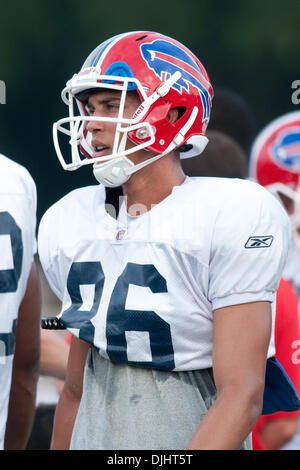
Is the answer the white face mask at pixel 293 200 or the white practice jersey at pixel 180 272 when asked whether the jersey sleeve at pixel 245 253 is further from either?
the white face mask at pixel 293 200

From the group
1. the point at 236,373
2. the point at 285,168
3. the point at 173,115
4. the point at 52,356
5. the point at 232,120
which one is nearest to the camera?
the point at 236,373

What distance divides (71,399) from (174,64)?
847 mm

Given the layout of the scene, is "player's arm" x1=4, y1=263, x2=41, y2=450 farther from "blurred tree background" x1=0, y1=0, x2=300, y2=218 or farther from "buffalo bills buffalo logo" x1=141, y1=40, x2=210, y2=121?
"blurred tree background" x1=0, y1=0, x2=300, y2=218

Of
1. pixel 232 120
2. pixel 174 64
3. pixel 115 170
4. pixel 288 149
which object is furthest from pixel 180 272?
pixel 232 120

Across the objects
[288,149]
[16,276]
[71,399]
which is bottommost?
[71,399]

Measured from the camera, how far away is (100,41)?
6.89 meters

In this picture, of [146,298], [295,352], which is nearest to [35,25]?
[295,352]

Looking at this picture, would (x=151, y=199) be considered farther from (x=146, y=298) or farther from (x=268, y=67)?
(x=268, y=67)

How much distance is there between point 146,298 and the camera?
196 cm

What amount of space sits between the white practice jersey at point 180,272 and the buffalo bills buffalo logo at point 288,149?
172cm

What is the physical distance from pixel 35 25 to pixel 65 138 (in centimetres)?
186

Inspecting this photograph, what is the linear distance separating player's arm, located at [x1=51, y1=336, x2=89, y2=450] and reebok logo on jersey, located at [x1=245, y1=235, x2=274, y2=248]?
51 centimetres

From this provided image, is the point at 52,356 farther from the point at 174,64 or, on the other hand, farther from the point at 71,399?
the point at 174,64

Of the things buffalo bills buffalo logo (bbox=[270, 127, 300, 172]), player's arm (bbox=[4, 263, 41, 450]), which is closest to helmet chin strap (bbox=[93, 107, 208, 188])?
player's arm (bbox=[4, 263, 41, 450])
